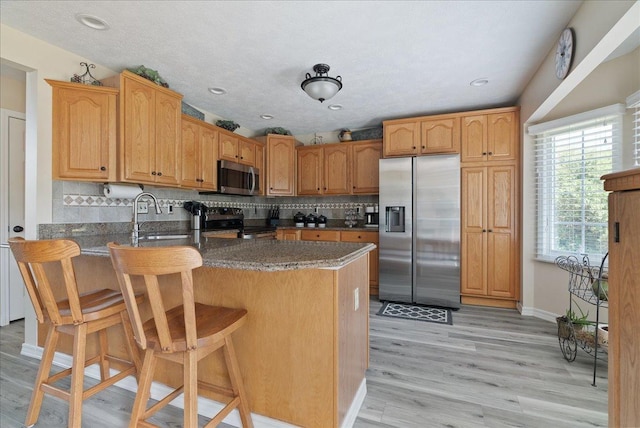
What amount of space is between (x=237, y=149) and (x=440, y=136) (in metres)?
2.67

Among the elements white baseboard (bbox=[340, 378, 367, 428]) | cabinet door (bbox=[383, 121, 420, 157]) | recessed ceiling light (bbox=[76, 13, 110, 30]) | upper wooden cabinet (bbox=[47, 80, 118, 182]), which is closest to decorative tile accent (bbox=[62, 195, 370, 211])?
upper wooden cabinet (bbox=[47, 80, 118, 182])

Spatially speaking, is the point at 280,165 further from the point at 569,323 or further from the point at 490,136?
the point at 569,323

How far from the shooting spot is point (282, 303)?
1.42 meters

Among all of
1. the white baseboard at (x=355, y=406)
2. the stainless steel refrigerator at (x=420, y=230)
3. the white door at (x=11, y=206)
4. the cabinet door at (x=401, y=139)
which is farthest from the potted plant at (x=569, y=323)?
the white door at (x=11, y=206)

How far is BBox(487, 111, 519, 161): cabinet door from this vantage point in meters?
3.31

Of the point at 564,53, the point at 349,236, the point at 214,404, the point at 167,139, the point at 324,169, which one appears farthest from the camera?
the point at 324,169

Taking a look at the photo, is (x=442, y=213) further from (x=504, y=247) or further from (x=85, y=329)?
(x=85, y=329)

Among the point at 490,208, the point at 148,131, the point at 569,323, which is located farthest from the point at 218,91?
the point at 569,323

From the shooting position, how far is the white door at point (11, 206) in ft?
9.27

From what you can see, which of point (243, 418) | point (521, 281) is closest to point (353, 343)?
point (243, 418)

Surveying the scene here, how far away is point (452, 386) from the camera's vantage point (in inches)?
73.6

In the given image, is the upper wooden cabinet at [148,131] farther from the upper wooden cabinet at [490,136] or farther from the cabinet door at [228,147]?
the upper wooden cabinet at [490,136]

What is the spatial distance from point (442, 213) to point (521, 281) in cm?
114

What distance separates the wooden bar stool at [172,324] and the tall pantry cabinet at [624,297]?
4.57 feet
